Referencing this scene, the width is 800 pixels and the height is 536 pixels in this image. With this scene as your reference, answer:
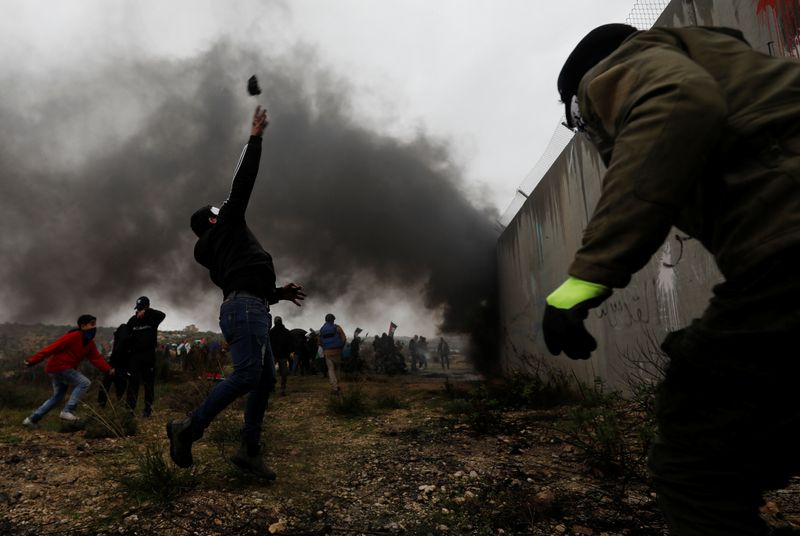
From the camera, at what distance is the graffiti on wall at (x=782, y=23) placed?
7.86ft

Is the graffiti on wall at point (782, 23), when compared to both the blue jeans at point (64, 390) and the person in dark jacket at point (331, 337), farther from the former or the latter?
the blue jeans at point (64, 390)

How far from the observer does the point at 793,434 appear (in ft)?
2.23

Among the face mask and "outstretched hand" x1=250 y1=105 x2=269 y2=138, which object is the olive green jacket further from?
the face mask

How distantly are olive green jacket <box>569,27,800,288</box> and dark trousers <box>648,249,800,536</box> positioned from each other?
0.08 meters

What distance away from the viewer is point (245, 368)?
2.22 m

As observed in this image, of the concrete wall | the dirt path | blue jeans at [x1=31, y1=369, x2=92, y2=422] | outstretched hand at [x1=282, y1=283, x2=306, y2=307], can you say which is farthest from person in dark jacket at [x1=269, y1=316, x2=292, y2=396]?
outstretched hand at [x1=282, y1=283, x2=306, y2=307]

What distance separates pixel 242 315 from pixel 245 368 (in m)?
0.27

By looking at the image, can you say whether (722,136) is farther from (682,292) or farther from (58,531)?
(682,292)

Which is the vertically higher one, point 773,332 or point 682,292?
point 682,292

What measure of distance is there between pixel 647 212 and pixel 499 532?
1620 mm

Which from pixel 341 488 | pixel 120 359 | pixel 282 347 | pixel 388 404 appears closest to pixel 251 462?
pixel 341 488

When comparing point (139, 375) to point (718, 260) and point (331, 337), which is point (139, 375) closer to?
point (331, 337)

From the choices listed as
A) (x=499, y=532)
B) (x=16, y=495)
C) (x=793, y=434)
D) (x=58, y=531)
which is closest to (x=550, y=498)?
(x=499, y=532)

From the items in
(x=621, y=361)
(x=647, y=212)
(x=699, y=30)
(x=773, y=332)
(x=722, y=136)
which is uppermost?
(x=699, y=30)
